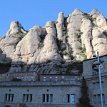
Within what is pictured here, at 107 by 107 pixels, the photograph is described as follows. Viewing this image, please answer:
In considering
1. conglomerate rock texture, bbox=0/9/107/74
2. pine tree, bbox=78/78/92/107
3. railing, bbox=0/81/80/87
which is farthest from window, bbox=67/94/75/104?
conglomerate rock texture, bbox=0/9/107/74

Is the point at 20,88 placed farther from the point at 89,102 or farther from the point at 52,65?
the point at 52,65

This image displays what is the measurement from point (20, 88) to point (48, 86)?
7.36 m

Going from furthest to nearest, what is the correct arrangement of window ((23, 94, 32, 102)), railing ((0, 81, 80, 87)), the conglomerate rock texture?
the conglomerate rock texture < window ((23, 94, 32, 102)) < railing ((0, 81, 80, 87))

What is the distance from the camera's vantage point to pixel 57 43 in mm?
137625

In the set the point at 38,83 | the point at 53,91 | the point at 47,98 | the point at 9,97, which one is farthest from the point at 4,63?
the point at 53,91

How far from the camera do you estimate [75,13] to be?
156m

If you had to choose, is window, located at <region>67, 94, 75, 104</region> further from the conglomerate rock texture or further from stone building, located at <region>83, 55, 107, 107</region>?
the conglomerate rock texture

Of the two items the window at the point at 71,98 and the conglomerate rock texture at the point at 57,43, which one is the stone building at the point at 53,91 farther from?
the conglomerate rock texture at the point at 57,43

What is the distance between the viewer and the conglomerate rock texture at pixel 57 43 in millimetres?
120100

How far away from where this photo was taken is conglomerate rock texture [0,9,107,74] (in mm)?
120100

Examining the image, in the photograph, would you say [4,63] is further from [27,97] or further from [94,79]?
[94,79]

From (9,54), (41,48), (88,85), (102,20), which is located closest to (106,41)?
(102,20)

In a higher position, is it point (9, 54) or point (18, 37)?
point (18, 37)

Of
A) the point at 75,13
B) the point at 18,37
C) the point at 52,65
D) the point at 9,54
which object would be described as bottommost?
the point at 52,65
